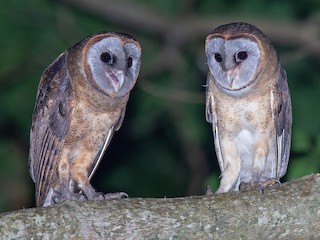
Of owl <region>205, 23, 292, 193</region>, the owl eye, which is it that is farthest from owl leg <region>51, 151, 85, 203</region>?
owl <region>205, 23, 292, 193</region>

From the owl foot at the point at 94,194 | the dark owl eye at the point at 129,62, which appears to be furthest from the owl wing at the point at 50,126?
the dark owl eye at the point at 129,62

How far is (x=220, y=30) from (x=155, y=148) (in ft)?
19.2

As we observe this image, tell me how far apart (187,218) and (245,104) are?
1.73 meters

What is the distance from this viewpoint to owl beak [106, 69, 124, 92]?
6.17 metres

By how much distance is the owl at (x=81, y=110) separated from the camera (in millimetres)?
6203

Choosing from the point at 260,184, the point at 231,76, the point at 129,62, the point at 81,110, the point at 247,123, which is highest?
the point at 129,62

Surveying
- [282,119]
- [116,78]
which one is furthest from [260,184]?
[116,78]

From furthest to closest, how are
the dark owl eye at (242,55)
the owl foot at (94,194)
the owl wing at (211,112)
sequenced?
the owl wing at (211,112) → the dark owl eye at (242,55) → the owl foot at (94,194)

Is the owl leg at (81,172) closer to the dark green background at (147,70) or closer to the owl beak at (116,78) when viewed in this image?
the owl beak at (116,78)

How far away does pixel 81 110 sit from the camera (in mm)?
6332

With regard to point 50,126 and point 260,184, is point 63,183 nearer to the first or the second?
point 50,126

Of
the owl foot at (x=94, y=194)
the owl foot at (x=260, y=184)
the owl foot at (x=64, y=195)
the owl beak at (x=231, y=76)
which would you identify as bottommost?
the owl foot at (x=64, y=195)

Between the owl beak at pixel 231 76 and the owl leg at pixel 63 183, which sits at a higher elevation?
the owl beak at pixel 231 76

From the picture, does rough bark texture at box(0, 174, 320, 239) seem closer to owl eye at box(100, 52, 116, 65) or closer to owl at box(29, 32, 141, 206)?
owl at box(29, 32, 141, 206)
